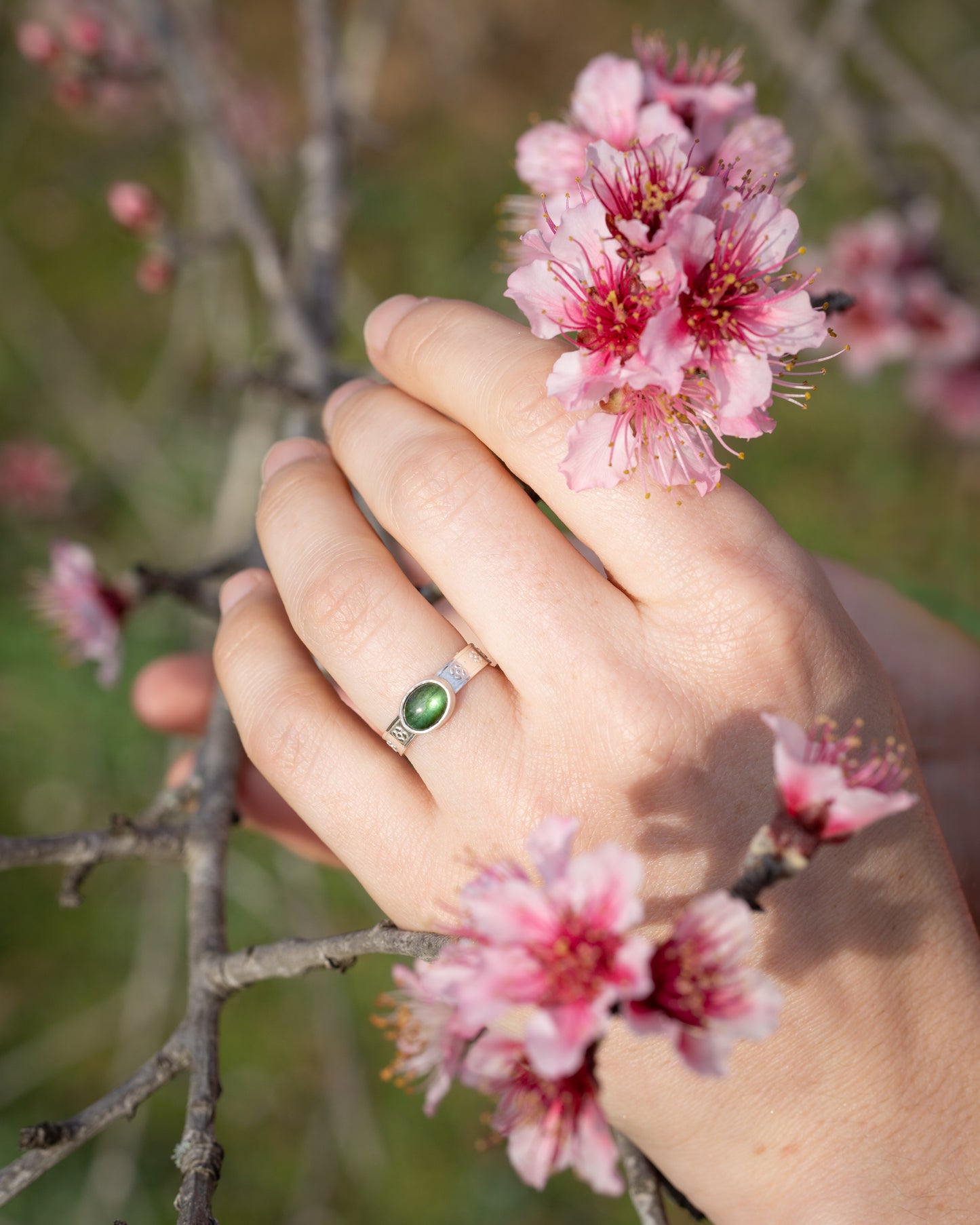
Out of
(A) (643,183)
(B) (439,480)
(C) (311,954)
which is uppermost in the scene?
(A) (643,183)

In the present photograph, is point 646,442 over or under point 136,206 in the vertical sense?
under

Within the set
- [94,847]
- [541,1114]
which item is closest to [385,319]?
[94,847]

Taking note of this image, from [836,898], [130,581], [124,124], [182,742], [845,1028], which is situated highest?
[124,124]

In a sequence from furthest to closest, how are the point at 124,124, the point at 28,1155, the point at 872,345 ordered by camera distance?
the point at 124,124 → the point at 872,345 → the point at 28,1155

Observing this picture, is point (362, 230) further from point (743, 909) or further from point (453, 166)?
point (743, 909)

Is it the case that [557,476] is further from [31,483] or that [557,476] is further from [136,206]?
[31,483]

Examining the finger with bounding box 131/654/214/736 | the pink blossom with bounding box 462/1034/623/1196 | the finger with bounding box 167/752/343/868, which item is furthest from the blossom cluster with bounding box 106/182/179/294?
the pink blossom with bounding box 462/1034/623/1196

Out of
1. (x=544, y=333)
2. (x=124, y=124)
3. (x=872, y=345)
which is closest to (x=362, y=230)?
(x=124, y=124)
